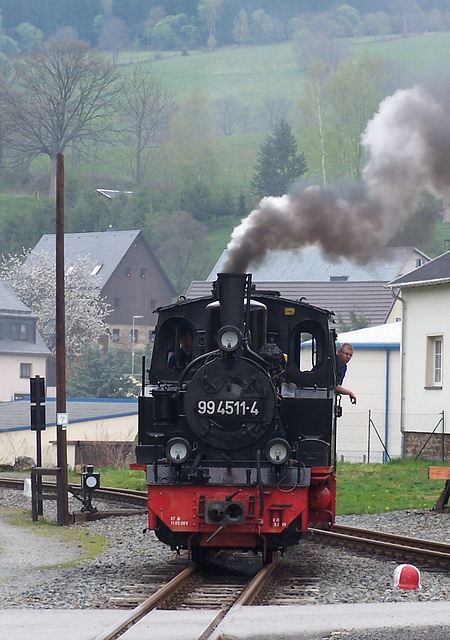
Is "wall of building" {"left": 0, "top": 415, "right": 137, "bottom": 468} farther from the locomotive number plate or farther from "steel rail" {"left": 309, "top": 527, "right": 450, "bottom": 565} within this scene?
the locomotive number plate

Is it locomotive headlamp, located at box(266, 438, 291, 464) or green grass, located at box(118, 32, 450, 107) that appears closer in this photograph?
locomotive headlamp, located at box(266, 438, 291, 464)

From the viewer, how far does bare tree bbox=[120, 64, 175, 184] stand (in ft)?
325

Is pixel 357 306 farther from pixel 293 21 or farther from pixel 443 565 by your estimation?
pixel 293 21

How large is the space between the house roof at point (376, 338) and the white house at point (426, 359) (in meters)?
4.26

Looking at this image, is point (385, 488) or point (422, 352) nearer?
point (385, 488)

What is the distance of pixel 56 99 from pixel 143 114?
48.7ft

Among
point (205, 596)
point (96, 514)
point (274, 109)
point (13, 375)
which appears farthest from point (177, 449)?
point (274, 109)

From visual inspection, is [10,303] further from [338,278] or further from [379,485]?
[379,485]

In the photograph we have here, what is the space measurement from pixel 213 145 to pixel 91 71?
14.3 meters

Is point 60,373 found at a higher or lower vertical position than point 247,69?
lower

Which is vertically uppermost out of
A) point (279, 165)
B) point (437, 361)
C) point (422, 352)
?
point (279, 165)

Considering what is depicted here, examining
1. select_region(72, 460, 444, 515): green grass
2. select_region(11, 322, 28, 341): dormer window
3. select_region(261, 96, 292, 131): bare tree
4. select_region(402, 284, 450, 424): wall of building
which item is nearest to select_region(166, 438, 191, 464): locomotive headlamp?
select_region(72, 460, 444, 515): green grass

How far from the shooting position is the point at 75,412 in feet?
135

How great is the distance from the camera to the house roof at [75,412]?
39156 mm
